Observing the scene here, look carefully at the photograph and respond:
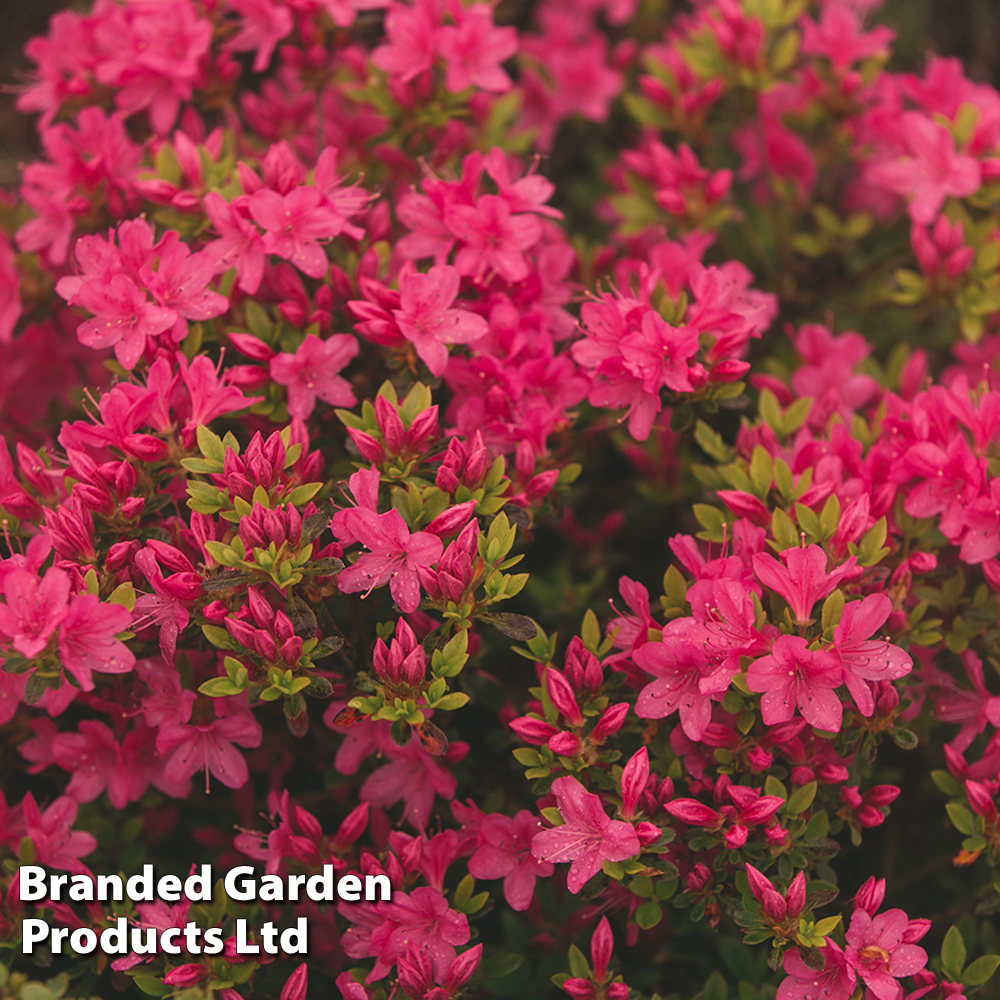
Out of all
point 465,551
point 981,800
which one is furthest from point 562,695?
point 981,800

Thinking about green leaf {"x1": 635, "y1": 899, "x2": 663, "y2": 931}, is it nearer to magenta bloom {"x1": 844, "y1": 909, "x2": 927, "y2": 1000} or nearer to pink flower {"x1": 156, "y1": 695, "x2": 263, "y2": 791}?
magenta bloom {"x1": 844, "y1": 909, "x2": 927, "y2": 1000}

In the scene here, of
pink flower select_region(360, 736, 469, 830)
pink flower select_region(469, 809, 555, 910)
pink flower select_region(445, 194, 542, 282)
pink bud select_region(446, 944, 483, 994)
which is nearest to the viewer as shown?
pink bud select_region(446, 944, 483, 994)

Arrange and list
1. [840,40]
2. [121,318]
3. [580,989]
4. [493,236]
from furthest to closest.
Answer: [840,40], [493,236], [121,318], [580,989]

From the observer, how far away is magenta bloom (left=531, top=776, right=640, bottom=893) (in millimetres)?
1734

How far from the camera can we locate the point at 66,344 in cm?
265

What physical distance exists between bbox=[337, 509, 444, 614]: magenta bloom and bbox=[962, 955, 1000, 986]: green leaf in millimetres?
1261

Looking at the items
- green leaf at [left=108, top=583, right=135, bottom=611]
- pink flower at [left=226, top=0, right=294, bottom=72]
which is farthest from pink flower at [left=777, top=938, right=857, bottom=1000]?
pink flower at [left=226, top=0, right=294, bottom=72]

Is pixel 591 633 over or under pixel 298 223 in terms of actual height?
under

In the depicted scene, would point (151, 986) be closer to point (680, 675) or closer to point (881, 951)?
point (680, 675)

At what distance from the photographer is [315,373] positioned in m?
2.13

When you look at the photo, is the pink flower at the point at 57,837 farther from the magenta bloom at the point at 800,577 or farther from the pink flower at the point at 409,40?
the pink flower at the point at 409,40

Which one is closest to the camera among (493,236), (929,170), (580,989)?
(580,989)

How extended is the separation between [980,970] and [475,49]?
7.73 ft

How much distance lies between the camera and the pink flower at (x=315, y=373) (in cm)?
209
